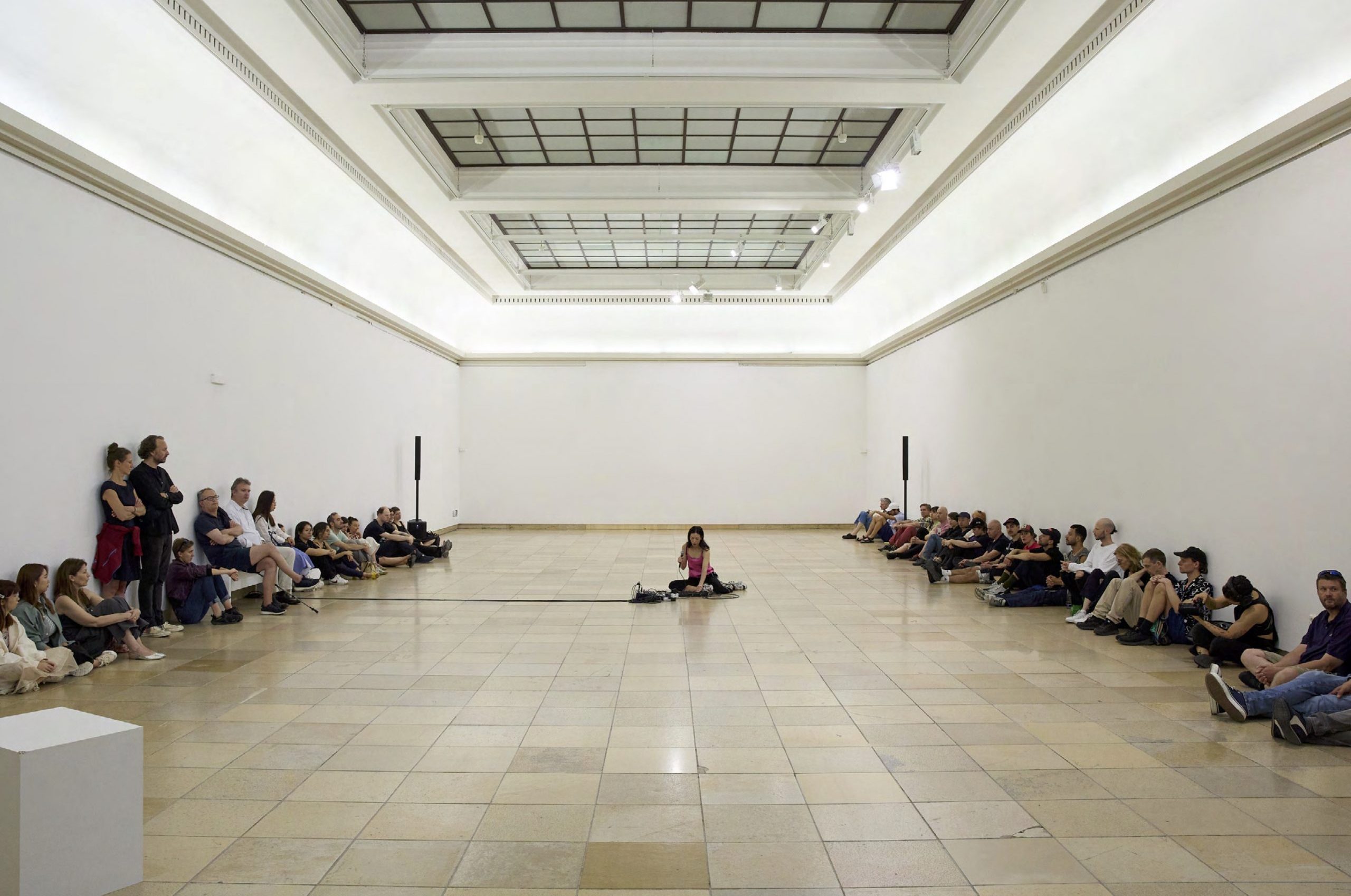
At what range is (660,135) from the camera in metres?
10.9

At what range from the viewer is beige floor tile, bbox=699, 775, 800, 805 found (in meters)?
3.92

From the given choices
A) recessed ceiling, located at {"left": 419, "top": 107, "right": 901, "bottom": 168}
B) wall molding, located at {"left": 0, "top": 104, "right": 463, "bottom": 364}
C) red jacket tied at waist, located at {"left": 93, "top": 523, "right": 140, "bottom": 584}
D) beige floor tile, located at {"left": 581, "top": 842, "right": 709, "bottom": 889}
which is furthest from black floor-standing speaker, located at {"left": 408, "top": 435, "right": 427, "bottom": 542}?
beige floor tile, located at {"left": 581, "top": 842, "right": 709, "bottom": 889}

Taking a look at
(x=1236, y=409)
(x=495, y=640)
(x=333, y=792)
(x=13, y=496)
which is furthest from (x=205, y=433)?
(x=1236, y=409)

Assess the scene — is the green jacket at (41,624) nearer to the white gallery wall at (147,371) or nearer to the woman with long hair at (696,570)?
the white gallery wall at (147,371)

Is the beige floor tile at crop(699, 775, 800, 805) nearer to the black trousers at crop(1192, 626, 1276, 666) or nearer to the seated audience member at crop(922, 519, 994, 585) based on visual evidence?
the black trousers at crop(1192, 626, 1276, 666)

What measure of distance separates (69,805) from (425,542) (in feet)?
36.1

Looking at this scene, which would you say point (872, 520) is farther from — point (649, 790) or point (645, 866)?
point (645, 866)

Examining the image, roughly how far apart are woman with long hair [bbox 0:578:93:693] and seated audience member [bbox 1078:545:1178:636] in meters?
9.00

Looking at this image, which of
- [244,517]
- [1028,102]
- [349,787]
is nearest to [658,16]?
[1028,102]

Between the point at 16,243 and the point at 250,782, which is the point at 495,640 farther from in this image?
the point at 16,243

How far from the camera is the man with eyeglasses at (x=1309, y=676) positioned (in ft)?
15.7

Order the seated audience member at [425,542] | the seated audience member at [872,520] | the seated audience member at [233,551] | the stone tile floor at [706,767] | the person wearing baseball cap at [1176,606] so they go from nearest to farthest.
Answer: the stone tile floor at [706,767]
the person wearing baseball cap at [1176,606]
the seated audience member at [233,551]
the seated audience member at [425,542]
the seated audience member at [872,520]

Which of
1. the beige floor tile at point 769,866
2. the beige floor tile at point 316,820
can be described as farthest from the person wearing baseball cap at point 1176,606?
the beige floor tile at point 316,820

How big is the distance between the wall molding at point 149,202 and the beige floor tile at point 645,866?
667 cm
